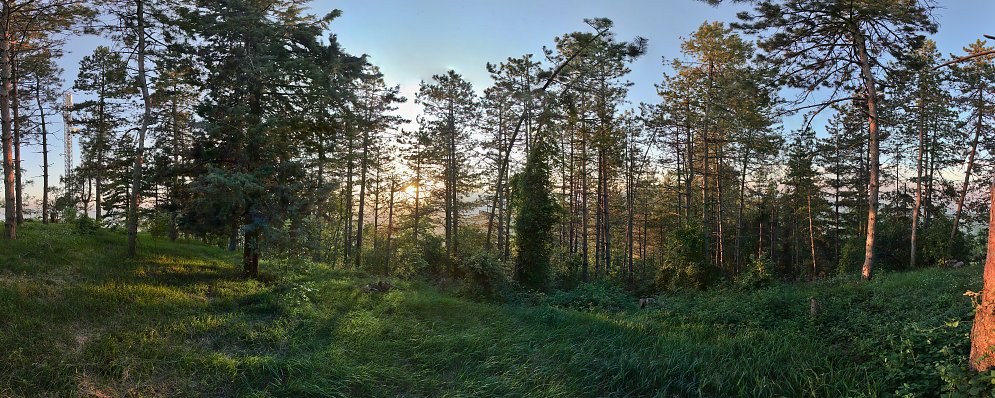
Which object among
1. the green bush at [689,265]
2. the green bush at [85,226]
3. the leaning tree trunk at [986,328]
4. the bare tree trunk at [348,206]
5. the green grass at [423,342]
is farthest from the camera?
the bare tree trunk at [348,206]

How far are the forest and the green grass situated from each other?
0.15ft

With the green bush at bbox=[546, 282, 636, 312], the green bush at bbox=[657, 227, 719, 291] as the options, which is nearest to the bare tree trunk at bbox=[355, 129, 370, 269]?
the green bush at bbox=[546, 282, 636, 312]

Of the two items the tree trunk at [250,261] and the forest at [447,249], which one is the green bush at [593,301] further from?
the tree trunk at [250,261]

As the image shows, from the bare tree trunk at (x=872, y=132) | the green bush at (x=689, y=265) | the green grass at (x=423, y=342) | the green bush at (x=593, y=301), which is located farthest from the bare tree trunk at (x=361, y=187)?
the bare tree trunk at (x=872, y=132)

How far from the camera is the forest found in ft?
17.0

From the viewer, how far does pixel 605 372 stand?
572 centimetres

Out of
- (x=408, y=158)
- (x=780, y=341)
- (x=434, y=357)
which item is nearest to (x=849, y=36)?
(x=780, y=341)

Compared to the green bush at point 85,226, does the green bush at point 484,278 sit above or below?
below

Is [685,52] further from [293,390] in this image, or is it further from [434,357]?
[293,390]

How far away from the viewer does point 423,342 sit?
21.9 feet

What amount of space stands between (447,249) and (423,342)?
1334cm

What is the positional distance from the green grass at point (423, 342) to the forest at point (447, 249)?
46 mm

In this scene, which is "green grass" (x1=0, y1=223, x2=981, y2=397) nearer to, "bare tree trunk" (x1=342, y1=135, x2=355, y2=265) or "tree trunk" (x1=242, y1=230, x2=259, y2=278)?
"tree trunk" (x1=242, y1=230, x2=259, y2=278)

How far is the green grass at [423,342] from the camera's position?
479cm
